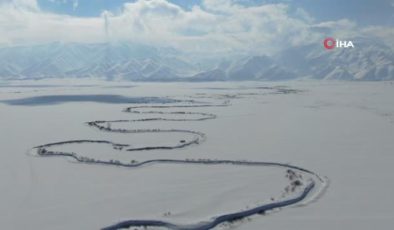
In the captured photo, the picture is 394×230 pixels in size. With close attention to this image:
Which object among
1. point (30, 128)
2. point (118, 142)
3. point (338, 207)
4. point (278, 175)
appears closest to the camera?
point (338, 207)

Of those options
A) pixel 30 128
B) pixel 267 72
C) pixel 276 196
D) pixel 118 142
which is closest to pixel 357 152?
pixel 276 196

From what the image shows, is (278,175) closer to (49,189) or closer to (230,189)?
(230,189)

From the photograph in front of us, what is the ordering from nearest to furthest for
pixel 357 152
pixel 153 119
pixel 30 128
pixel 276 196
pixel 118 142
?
pixel 276 196 → pixel 357 152 → pixel 118 142 → pixel 30 128 → pixel 153 119

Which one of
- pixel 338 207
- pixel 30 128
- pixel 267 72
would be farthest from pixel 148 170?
pixel 267 72

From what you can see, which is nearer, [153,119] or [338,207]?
[338,207]

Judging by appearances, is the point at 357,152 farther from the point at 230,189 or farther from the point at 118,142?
Result: the point at 118,142

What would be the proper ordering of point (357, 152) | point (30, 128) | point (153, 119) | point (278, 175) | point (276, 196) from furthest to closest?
1. point (153, 119)
2. point (30, 128)
3. point (357, 152)
4. point (278, 175)
5. point (276, 196)

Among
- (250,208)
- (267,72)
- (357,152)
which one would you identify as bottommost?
(250,208)

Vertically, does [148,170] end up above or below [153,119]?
below

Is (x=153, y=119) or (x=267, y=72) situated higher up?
(x=267, y=72)
